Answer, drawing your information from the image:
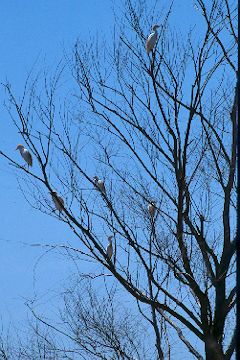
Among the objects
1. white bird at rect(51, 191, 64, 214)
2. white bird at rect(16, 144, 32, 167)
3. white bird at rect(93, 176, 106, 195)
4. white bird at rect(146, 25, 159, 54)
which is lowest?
white bird at rect(51, 191, 64, 214)

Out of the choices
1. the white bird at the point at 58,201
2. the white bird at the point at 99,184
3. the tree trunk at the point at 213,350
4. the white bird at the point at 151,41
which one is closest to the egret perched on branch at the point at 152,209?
the white bird at the point at 99,184

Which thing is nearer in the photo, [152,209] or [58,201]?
[58,201]

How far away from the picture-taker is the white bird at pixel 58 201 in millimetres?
5441

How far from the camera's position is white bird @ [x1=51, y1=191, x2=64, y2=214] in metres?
5.44

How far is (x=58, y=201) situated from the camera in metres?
5.44

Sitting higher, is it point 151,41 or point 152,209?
point 151,41

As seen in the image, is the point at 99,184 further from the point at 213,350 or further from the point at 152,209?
the point at 213,350

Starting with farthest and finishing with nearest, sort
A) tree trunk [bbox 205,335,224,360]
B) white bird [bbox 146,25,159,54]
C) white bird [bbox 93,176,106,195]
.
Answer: white bird [bbox 93,176,106,195] < white bird [bbox 146,25,159,54] < tree trunk [bbox 205,335,224,360]

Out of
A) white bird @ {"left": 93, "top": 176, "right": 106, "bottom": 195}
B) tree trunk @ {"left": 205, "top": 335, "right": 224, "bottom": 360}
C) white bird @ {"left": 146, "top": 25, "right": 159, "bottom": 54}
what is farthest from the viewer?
white bird @ {"left": 93, "top": 176, "right": 106, "bottom": 195}

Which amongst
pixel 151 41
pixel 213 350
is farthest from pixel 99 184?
pixel 213 350

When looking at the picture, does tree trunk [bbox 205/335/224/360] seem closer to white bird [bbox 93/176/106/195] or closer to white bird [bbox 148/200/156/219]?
white bird [bbox 148/200/156/219]

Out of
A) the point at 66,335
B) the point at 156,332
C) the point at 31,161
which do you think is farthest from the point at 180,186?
the point at 66,335

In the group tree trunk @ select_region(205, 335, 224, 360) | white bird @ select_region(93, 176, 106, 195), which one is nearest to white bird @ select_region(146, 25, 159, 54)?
white bird @ select_region(93, 176, 106, 195)

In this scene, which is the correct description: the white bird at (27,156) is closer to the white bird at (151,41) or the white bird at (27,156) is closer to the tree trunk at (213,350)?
the white bird at (151,41)
